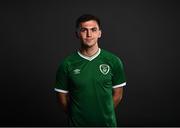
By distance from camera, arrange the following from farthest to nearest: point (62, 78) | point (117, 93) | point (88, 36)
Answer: point (117, 93)
point (62, 78)
point (88, 36)

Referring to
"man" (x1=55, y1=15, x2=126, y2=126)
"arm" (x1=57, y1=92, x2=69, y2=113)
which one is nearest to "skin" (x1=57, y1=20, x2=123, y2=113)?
"man" (x1=55, y1=15, x2=126, y2=126)

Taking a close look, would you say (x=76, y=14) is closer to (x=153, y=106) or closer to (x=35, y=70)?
(x=35, y=70)

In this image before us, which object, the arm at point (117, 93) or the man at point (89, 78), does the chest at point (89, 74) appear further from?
the arm at point (117, 93)

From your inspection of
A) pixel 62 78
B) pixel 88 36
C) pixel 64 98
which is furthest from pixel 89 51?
pixel 64 98

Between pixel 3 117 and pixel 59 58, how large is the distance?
2.46 ft

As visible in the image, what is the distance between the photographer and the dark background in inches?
113

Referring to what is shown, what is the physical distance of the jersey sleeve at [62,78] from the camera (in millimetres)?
1753

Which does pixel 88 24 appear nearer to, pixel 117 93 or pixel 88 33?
pixel 88 33

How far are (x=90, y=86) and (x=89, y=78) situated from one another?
0.13ft

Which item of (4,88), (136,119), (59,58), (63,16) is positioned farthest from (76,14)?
(136,119)

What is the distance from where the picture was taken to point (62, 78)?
1775mm

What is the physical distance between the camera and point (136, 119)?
310 centimetres

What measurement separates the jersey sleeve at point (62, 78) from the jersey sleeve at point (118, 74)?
251 millimetres

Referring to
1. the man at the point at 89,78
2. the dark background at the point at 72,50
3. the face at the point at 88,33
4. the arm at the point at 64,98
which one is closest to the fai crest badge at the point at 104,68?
the man at the point at 89,78
